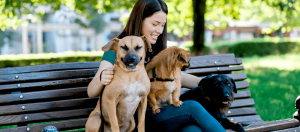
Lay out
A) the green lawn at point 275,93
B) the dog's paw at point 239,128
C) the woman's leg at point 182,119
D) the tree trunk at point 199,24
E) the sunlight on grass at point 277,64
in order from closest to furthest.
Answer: the woman's leg at point 182,119 → the dog's paw at point 239,128 → the green lawn at point 275,93 → the tree trunk at point 199,24 → the sunlight on grass at point 277,64

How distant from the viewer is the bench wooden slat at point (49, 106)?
106 inches

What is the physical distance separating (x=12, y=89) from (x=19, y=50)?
1608 inches

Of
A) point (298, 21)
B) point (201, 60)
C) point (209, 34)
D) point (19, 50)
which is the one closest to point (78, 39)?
point (19, 50)

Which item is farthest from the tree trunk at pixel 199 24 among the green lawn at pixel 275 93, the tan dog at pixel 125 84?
the tan dog at pixel 125 84

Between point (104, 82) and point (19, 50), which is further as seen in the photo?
point (19, 50)

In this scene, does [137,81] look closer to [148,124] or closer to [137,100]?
[137,100]

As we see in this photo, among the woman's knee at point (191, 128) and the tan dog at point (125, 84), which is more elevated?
the tan dog at point (125, 84)

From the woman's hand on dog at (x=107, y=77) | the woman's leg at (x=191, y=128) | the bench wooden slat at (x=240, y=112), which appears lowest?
the bench wooden slat at (x=240, y=112)

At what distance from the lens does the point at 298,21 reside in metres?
16.8

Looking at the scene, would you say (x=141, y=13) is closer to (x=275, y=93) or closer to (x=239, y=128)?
(x=239, y=128)

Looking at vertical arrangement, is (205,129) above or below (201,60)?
below

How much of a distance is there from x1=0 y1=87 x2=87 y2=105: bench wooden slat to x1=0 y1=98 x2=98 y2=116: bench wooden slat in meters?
0.06

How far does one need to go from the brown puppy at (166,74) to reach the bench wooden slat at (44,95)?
2.96ft

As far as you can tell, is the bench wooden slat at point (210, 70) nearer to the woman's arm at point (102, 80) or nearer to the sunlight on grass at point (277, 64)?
the woman's arm at point (102, 80)
